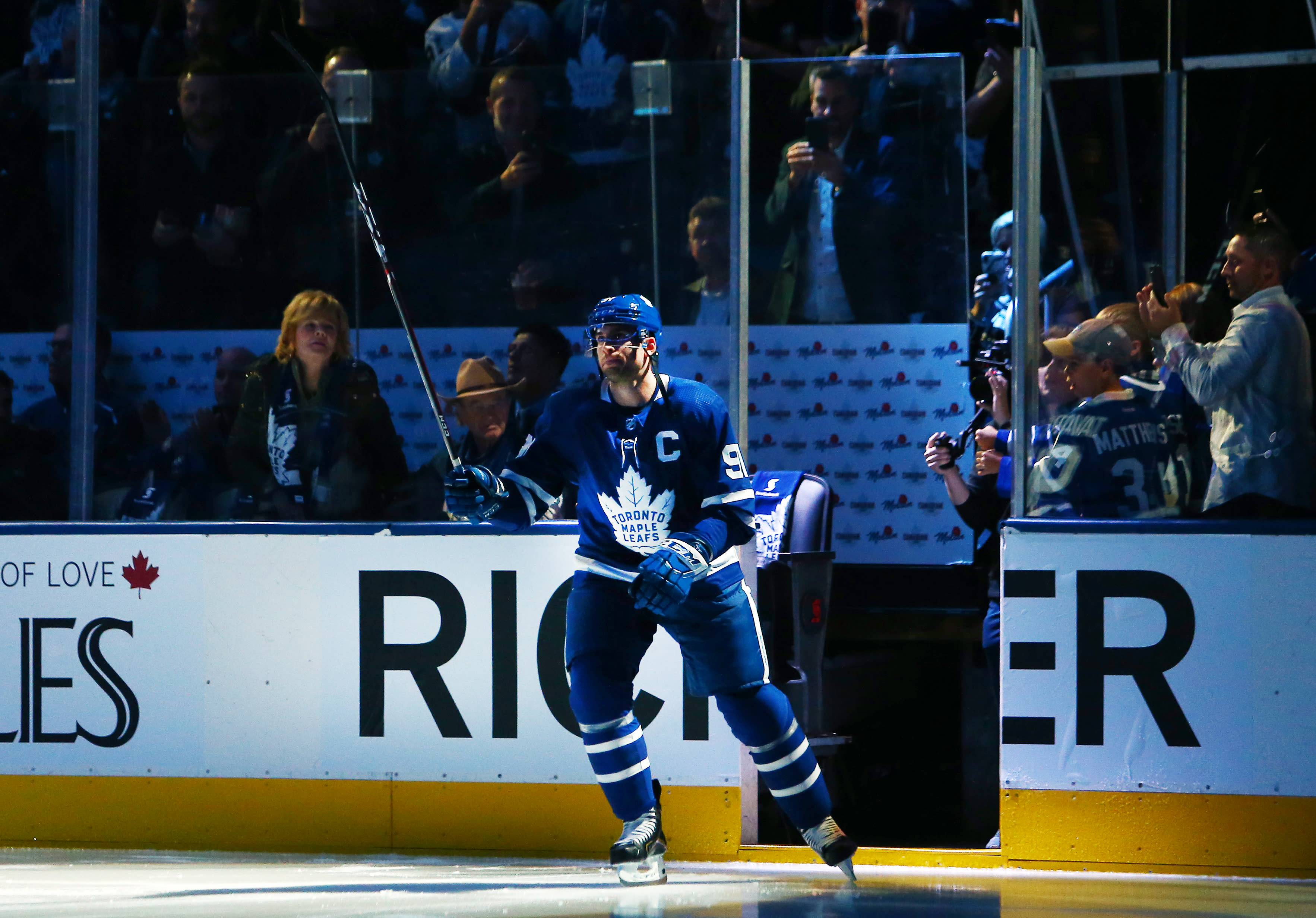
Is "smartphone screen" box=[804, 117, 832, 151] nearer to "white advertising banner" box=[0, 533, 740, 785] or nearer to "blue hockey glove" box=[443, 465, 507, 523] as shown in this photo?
"white advertising banner" box=[0, 533, 740, 785]

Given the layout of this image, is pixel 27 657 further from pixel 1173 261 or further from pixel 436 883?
pixel 1173 261

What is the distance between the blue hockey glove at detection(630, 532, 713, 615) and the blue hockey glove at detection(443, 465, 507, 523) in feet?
1.58

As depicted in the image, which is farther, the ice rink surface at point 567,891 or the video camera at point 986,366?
the video camera at point 986,366

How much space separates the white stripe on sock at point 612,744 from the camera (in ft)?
13.8

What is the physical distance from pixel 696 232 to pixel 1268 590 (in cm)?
204

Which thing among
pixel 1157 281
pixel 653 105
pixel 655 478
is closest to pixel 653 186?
pixel 653 105

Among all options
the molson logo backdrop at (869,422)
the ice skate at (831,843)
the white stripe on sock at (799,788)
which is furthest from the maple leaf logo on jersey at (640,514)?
the molson logo backdrop at (869,422)

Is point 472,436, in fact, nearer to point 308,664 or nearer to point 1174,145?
point 308,664

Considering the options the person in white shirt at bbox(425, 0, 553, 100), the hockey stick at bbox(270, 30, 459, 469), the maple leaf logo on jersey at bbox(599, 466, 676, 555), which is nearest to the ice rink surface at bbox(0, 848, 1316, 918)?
the maple leaf logo on jersey at bbox(599, 466, 676, 555)

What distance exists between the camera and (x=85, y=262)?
528 cm

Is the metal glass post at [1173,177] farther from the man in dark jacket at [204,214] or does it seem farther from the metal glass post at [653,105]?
the man in dark jacket at [204,214]

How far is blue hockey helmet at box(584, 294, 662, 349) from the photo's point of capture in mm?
4207

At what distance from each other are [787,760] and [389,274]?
184 centimetres

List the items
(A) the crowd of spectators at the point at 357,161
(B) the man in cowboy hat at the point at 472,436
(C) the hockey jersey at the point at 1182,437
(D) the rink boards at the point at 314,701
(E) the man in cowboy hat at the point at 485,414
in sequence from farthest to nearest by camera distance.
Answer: (A) the crowd of spectators at the point at 357,161 → (E) the man in cowboy hat at the point at 485,414 → (B) the man in cowboy hat at the point at 472,436 → (D) the rink boards at the point at 314,701 → (C) the hockey jersey at the point at 1182,437
